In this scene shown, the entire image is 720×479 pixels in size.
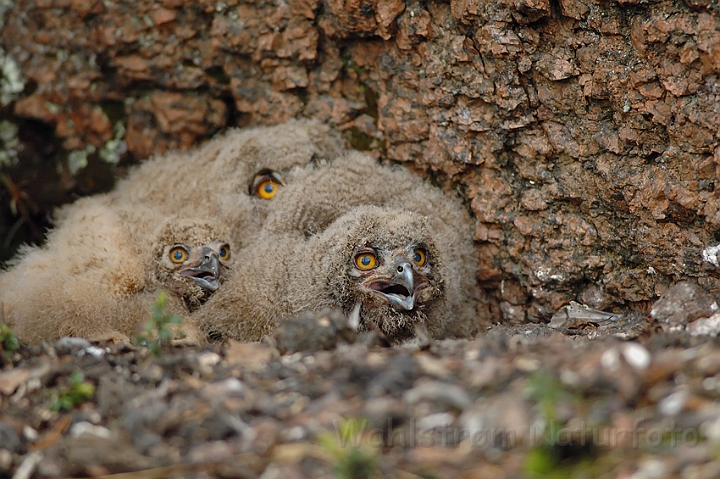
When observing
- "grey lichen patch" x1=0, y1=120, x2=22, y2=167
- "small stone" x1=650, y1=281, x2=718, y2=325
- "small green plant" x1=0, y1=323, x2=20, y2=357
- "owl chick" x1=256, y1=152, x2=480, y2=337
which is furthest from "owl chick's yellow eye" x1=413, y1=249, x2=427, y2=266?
"grey lichen patch" x1=0, y1=120, x2=22, y2=167

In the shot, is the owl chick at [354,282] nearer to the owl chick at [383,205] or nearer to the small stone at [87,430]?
the owl chick at [383,205]

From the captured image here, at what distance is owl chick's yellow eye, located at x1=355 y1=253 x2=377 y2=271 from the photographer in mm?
4980

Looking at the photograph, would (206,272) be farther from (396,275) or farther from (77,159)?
(77,159)

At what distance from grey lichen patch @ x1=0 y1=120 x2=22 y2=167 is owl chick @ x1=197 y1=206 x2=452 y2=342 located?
2558 mm

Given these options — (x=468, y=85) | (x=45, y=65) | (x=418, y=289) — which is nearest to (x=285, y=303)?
(x=418, y=289)

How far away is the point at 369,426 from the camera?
276 centimetres

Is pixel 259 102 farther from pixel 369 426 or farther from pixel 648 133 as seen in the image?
pixel 369 426

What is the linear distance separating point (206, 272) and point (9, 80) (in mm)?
2609

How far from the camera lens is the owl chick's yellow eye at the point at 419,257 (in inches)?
198

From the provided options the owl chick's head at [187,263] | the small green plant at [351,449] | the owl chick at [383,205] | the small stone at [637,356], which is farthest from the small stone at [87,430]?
the owl chick at [383,205]

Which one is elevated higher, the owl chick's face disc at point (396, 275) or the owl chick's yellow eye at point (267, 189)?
the owl chick's yellow eye at point (267, 189)

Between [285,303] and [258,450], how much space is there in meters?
2.48

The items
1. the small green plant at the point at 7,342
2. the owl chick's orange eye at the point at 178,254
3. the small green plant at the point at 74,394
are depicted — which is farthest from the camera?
the owl chick's orange eye at the point at 178,254

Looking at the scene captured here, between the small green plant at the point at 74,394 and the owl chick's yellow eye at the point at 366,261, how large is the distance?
2.14 metres
